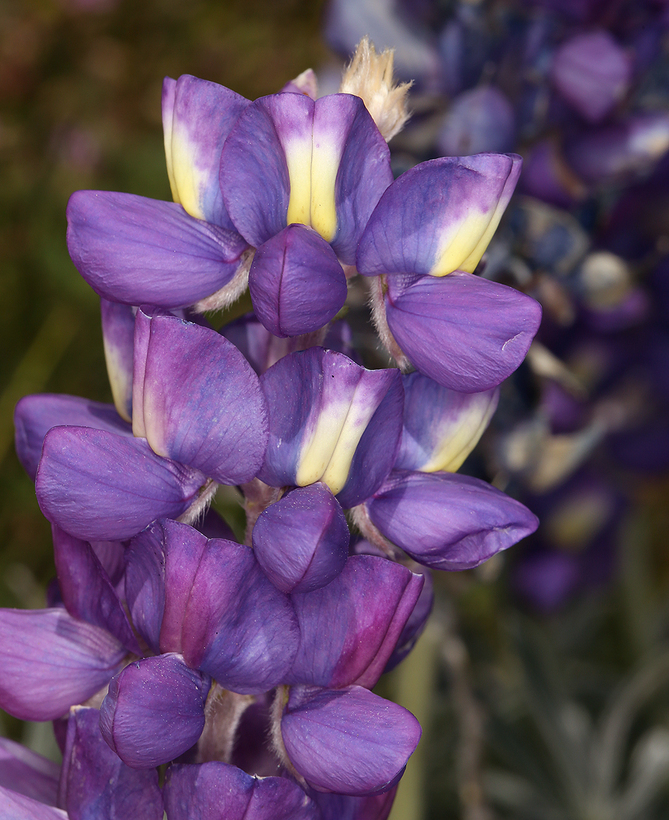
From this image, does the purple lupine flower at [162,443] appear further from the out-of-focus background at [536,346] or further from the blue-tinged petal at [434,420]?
the out-of-focus background at [536,346]

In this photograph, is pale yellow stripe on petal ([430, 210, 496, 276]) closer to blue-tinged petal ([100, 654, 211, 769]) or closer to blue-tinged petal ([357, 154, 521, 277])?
blue-tinged petal ([357, 154, 521, 277])

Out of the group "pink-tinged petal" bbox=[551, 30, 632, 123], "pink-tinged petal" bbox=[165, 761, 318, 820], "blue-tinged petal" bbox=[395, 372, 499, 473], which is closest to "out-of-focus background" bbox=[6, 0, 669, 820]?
"pink-tinged petal" bbox=[551, 30, 632, 123]

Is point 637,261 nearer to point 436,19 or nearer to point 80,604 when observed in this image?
point 436,19

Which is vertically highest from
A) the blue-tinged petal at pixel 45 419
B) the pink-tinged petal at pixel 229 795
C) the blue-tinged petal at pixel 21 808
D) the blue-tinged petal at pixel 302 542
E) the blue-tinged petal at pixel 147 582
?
the blue-tinged petal at pixel 302 542

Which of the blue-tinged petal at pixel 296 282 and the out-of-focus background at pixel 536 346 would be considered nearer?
the blue-tinged petal at pixel 296 282

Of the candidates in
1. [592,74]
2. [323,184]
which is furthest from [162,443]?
[592,74]

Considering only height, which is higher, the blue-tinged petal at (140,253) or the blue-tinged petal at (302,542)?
the blue-tinged petal at (140,253)

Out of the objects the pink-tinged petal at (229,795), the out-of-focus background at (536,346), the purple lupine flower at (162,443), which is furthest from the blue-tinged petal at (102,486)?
the out-of-focus background at (536,346)

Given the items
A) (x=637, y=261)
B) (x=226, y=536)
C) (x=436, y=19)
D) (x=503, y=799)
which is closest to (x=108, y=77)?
(x=436, y=19)
